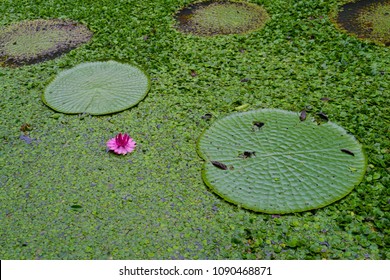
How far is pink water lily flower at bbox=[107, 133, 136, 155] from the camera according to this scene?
7.22ft

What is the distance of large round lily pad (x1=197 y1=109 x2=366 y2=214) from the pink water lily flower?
32cm

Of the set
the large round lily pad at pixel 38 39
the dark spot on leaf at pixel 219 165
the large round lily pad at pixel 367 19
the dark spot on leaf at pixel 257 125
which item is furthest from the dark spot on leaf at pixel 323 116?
the large round lily pad at pixel 38 39

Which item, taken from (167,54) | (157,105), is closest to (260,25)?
(167,54)

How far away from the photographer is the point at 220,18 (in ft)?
10.8

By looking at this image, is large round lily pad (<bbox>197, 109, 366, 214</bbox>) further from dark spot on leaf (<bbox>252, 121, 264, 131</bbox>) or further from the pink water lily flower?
the pink water lily flower

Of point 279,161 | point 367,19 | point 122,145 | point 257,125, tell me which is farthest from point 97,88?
point 367,19

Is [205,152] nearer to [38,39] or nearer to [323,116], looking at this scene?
[323,116]

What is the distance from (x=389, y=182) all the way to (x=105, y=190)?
1.17m

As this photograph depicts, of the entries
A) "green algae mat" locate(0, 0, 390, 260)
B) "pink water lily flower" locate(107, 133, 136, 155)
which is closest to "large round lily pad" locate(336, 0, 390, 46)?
"green algae mat" locate(0, 0, 390, 260)

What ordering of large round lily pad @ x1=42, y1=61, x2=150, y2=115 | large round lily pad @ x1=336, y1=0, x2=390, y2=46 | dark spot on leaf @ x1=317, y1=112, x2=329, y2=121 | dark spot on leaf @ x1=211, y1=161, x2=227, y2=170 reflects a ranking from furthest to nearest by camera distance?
large round lily pad @ x1=336, y1=0, x2=390, y2=46, large round lily pad @ x1=42, y1=61, x2=150, y2=115, dark spot on leaf @ x1=317, y1=112, x2=329, y2=121, dark spot on leaf @ x1=211, y1=161, x2=227, y2=170

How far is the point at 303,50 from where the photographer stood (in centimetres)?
289

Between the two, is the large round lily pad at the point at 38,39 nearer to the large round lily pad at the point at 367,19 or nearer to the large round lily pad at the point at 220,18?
the large round lily pad at the point at 220,18

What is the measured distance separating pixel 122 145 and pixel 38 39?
1409 mm

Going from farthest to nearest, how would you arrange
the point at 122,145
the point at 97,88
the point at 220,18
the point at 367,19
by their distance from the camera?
1. the point at 220,18
2. the point at 367,19
3. the point at 97,88
4. the point at 122,145
